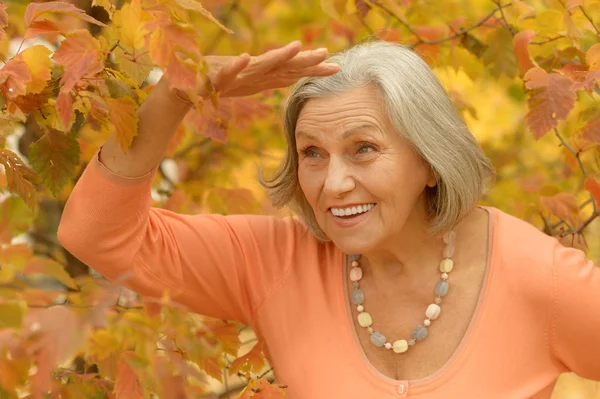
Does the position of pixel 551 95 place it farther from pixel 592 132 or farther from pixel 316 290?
pixel 316 290

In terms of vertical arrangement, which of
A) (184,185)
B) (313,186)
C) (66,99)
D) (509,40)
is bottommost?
(184,185)

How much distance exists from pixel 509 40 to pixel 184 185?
1.18 metres

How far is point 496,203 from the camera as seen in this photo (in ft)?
11.6

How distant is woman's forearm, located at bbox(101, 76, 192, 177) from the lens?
Answer: 71.1 inches

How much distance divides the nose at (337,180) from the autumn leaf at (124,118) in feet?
1.49

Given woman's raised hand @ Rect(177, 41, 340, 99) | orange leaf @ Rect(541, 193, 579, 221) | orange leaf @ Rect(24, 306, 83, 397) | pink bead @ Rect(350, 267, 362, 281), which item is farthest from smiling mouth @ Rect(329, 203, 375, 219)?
orange leaf @ Rect(24, 306, 83, 397)

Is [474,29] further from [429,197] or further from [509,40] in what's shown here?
[429,197]

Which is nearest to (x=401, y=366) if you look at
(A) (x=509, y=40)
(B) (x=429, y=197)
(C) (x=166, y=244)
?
(B) (x=429, y=197)

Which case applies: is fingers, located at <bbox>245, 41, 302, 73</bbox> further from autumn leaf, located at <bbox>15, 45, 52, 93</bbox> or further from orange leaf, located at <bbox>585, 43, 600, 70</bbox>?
orange leaf, located at <bbox>585, 43, 600, 70</bbox>

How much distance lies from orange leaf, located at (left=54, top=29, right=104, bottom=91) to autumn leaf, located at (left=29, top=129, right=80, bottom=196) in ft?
0.82

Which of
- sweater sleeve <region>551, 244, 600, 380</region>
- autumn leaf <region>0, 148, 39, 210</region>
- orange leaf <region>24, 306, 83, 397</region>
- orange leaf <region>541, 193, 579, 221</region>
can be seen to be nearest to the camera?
orange leaf <region>24, 306, 83, 397</region>

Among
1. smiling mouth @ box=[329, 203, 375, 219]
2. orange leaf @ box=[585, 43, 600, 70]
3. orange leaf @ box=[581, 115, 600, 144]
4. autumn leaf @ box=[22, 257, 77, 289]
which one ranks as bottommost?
smiling mouth @ box=[329, 203, 375, 219]

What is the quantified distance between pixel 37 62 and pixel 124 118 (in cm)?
20

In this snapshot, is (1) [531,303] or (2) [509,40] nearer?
(1) [531,303]
